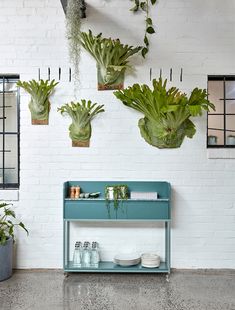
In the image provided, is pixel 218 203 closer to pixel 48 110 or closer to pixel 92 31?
pixel 48 110

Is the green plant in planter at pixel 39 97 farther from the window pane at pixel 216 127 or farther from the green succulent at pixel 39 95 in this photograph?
the window pane at pixel 216 127

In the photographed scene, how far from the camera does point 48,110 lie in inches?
129

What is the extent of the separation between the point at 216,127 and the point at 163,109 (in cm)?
76

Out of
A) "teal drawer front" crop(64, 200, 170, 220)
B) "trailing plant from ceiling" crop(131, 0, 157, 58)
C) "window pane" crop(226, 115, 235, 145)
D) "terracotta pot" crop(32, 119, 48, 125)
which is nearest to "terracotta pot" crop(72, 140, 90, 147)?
"terracotta pot" crop(32, 119, 48, 125)

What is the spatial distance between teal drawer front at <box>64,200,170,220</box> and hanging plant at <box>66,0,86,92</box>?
1249mm

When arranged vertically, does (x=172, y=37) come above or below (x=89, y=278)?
above

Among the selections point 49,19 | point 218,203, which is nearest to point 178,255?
point 218,203

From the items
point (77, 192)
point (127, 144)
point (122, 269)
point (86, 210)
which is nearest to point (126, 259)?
point (122, 269)

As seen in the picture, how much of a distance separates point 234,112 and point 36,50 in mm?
2264

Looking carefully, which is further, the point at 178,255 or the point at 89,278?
the point at 178,255

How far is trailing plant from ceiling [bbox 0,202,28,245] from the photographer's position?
302cm

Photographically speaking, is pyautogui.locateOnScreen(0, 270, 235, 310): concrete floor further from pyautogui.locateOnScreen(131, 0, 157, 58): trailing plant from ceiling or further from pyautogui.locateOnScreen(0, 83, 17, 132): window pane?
pyautogui.locateOnScreen(131, 0, 157, 58): trailing plant from ceiling

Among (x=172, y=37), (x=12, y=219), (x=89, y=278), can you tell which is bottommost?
(x=89, y=278)

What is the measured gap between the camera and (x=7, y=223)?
10.7ft
